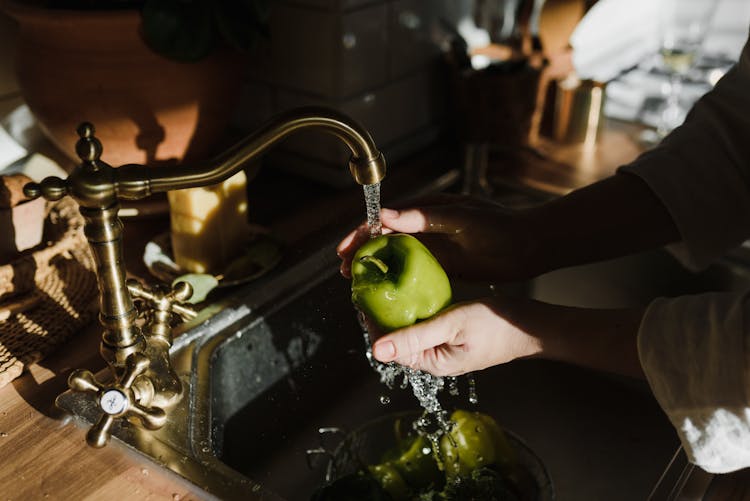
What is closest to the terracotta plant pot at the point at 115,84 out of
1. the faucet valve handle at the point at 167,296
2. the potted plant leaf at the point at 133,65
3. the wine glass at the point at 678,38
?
the potted plant leaf at the point at 133,65

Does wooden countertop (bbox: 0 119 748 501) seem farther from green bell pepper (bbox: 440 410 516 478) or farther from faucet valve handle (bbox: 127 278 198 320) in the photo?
green bell pepper (bbox: 440 410 516 478)

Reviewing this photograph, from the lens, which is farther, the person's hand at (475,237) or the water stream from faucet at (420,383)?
the person's hand at (475,237)

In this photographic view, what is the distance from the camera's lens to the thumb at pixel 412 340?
0.69 meters

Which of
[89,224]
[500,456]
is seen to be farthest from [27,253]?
[500,456]

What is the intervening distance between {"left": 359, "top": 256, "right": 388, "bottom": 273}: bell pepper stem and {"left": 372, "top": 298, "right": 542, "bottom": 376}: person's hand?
0.07m

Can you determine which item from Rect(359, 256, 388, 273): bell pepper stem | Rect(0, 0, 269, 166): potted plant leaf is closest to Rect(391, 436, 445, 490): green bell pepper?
Rect(359, 256, 388, 273): bell pepper stem

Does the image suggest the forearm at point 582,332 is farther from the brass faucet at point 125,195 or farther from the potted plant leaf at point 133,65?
the potted plant leaf at point 133,65

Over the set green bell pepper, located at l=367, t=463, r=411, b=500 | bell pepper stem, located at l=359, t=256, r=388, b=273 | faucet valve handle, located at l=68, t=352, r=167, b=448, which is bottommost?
green bell pepper, located at l=367, t=463, r=411, b=500

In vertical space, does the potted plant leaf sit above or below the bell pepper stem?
above

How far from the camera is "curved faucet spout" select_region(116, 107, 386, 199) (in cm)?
65

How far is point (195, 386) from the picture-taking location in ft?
2.58

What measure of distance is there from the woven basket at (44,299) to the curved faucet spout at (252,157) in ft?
0.74

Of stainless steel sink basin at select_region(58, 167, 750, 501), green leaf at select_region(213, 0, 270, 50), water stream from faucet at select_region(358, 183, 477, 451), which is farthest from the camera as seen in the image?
green leaf at select_region(213, 0, 270, 50)

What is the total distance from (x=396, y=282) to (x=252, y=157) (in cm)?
19
